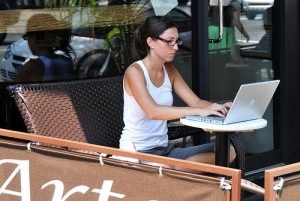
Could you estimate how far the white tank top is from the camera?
10.8 feet

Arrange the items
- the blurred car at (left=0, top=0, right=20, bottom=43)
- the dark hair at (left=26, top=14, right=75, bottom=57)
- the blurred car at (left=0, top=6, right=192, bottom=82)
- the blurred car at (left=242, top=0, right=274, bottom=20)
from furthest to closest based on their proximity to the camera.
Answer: the blurred car at (left=242, top=0, right=274, bottom=20) < the blurred car at (left=0, top=6, right=192, bottom=82) < the dark hair at (left=26, top=14, right=75, bottom=57) < the blurred car at (left=0, top=0, right=20, bottom=43)

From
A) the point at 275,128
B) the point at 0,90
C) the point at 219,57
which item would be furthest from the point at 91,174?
the point at 275,128

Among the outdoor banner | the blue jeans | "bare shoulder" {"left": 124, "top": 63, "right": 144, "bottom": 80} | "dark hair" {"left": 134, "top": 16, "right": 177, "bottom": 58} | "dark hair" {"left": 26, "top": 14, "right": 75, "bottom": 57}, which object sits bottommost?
the blue jeans

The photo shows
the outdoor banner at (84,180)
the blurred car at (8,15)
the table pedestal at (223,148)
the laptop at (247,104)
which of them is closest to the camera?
the outdoor banner at (84,180)

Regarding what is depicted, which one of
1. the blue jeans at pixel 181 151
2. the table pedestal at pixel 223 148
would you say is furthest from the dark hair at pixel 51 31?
the table pedestal at pixel 223 148

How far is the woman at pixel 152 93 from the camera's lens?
320 centimetres

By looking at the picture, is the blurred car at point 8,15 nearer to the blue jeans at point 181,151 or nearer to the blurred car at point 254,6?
the blue jeans at point 181,151

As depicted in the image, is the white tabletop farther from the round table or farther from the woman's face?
the woman's face

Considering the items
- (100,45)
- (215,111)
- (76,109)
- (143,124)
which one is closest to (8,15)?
(100,45)

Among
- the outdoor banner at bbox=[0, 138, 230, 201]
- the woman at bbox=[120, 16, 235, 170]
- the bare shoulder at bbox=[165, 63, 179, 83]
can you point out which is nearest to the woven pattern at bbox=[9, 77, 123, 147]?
the woman at bbox=[120, 16, 235, 170]

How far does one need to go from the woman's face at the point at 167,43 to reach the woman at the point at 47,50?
1.09 m

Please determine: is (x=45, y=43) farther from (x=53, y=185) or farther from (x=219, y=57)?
(x=53, y=185)

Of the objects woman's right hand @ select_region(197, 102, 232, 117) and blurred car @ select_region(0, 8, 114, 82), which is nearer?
woman's right hand @ select_region(197, 102, 232, 117)

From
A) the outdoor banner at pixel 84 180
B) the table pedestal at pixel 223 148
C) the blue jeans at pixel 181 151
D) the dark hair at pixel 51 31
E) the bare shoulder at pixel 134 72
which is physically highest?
the dark hair at pixel 51 31
